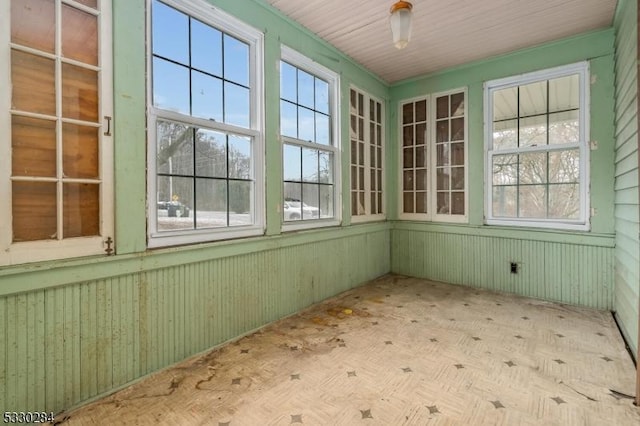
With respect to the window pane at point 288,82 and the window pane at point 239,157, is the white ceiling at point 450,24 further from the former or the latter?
the window pane at point 239,157

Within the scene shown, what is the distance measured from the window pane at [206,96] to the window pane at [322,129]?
1410 millimetres

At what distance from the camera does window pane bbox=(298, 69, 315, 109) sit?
3.68m

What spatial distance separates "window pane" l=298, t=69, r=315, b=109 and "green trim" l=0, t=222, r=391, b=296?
1.60 meters

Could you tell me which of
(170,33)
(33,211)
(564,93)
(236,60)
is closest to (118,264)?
(33,211)

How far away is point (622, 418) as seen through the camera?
1831mm

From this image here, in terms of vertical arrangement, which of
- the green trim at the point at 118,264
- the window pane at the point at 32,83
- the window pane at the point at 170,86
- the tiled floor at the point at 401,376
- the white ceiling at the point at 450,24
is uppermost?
the white ceiling at the point at 450,24

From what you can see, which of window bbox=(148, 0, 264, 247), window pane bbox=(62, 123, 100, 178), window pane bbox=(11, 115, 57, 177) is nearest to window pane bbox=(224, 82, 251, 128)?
window bbox=(148, 0, 264, 247)

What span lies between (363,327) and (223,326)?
4.47 ft

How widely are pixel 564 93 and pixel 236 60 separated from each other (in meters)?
3.95

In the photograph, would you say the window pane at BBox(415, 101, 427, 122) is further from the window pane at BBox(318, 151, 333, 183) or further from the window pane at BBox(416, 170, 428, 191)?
the window pane at BBox(318, 151, 333, 183)

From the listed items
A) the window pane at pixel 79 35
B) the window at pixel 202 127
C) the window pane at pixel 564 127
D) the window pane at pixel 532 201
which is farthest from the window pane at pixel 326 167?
the window pane at pixel 564 127

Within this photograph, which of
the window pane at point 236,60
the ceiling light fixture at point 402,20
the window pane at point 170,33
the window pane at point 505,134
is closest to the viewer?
the ceiling light fixture at point 402,20

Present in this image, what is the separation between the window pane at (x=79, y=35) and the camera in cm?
193

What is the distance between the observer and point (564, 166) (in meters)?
3.87
